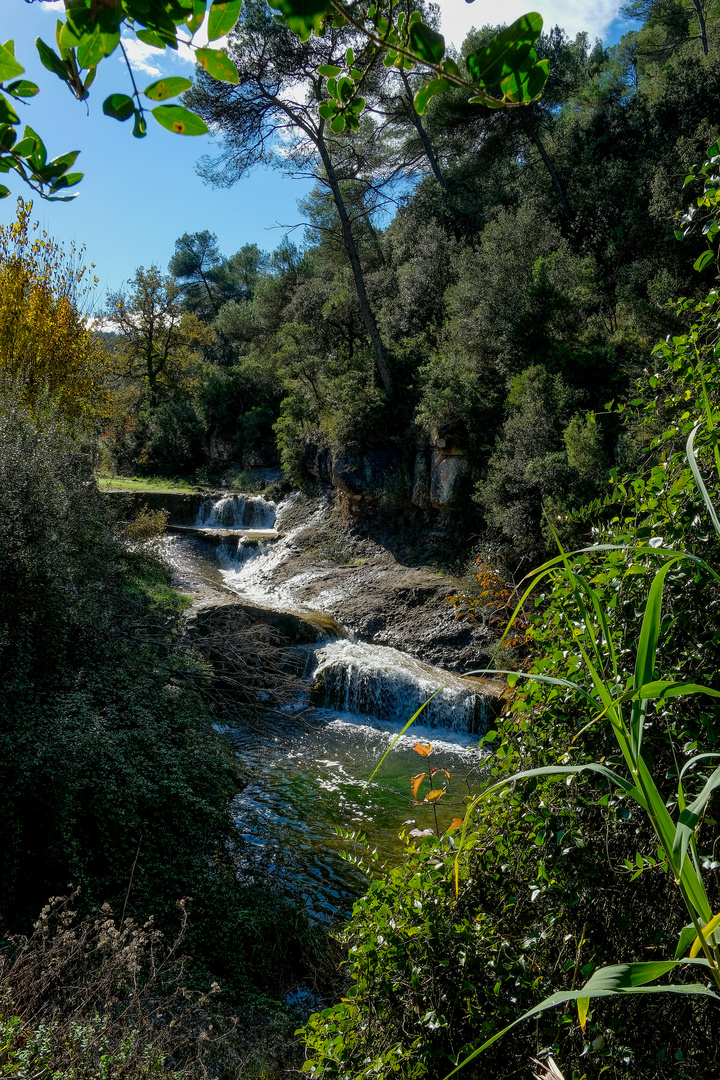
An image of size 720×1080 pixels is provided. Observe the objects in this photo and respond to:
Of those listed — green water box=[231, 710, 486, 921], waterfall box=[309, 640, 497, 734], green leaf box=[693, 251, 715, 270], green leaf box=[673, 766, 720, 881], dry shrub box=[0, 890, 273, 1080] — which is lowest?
green water box=[231, 710, 486, 921]

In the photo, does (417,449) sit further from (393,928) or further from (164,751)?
(393,928)

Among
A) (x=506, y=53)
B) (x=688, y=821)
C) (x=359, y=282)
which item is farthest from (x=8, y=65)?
(x=359, y=282)

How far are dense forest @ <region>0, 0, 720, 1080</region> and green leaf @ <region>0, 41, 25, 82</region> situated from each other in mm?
518

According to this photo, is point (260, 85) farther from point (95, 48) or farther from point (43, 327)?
point (95, 48)

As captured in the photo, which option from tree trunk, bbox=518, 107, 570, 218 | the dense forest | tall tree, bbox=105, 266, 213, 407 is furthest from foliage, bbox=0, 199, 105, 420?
tall tree, bbox=105, 266, 213, 407

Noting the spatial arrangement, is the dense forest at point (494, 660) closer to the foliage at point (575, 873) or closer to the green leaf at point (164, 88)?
the foliage at point (575, 873)

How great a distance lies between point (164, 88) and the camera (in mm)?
831

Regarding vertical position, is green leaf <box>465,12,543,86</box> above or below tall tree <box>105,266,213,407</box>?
below

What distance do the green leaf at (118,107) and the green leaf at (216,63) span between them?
12 cm

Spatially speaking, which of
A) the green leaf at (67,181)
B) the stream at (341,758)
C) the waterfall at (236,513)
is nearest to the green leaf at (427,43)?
the green leaf at (67,181)

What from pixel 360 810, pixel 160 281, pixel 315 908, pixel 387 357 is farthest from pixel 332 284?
pixel 315 908

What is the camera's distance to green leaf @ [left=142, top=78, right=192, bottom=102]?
2.70ft

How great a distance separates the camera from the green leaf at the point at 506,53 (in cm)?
77

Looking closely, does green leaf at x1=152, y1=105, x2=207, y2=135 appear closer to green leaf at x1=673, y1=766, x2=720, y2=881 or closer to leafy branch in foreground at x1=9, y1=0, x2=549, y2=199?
leafy branch in foreground at x1=9, y1=0, x2=549, y2=199
